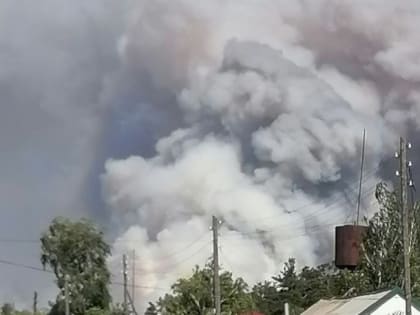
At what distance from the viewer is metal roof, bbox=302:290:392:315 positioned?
58.7 meters

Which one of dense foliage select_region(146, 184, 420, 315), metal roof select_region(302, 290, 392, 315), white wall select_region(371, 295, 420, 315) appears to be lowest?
white wall select_region(371, 295, 420, 315)

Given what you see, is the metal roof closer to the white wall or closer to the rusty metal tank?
the white wall

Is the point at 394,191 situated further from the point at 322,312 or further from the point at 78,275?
the point at 78,275

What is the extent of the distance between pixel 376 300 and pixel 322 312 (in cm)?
655

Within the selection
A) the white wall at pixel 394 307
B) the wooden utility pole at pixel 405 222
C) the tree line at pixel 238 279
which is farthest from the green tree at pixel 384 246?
the wooden utility pole at pixel 405 222

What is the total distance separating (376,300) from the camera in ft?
192

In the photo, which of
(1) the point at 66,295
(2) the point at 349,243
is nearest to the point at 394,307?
(2) the point at 349,243

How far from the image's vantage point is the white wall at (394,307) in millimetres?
57969

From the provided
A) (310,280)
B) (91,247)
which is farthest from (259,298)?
(91,247)

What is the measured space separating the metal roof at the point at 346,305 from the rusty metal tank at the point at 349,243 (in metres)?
13.8

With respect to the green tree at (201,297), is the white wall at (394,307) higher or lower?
lower

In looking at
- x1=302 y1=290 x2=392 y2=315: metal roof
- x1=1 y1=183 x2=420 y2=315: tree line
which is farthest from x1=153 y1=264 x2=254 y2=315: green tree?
x1=302 y1=290 x2=392 y2=315: metal roof

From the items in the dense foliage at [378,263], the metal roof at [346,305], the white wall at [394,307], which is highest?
the dense foliage at [378,263]

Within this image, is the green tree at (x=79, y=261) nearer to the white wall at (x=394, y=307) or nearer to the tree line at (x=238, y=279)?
the tree line at (x=238, y=279)
